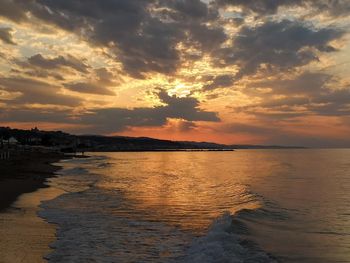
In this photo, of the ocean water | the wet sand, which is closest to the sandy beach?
the wet sand

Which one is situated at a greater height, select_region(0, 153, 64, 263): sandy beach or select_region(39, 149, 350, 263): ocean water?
select_region(0, 153, 64, 263): sandy beach

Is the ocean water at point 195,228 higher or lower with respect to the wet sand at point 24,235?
lower

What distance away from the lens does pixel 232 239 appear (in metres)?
14.8

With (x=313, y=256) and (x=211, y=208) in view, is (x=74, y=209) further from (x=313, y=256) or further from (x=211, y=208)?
(x=313, y=256)

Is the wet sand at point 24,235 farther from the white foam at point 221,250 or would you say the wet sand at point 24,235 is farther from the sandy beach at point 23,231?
the white foam at point 221,250

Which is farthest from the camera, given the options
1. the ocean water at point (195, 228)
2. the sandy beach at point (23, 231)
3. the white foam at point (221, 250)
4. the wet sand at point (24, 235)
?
the ocean water at point (195, 228)

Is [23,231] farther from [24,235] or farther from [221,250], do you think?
[221,250]

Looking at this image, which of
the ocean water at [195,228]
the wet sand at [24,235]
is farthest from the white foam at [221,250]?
the wet sand at [24,235]

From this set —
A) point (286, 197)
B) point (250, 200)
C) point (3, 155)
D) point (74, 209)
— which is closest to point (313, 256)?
point (74, 209)

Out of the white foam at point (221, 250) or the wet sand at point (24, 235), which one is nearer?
the wet sand at point (24, 235)

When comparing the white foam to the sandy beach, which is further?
the white foam

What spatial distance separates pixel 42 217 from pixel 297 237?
35.5ft

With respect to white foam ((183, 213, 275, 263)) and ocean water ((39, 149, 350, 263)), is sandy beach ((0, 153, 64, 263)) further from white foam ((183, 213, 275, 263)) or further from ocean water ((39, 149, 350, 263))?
white foam ((183, 213, 275, 263))

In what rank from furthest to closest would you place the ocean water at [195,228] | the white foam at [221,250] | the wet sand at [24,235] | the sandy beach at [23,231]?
the ocean water at [195,228] < the white foam at [221,250] < the sandy beach at [23,231] < the wet sand at [24,235]
